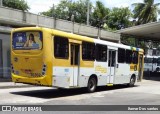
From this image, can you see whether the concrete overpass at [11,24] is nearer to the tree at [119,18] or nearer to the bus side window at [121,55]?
the bus side window at [121,55]

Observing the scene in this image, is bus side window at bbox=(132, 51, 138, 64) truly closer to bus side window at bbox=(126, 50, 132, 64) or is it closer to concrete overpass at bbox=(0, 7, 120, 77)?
bus side window at bbox=(126, 50, 132, 64)

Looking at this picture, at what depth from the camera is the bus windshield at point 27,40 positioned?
14.7 metres

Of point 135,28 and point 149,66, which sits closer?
point 135,28

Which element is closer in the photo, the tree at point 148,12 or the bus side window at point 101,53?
the bus side window at point 101,53

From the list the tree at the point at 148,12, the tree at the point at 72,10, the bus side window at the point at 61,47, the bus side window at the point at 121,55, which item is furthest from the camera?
the tree at the point at 72,10

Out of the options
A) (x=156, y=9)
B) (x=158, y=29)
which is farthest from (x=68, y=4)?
(x=158, y=29)

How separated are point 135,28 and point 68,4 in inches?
1262

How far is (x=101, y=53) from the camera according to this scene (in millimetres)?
18766

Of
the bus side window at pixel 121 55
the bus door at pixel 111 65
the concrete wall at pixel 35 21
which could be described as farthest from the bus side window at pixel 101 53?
the concrete wall at pixel 35 21

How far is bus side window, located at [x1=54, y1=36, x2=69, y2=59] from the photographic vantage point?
584 inches

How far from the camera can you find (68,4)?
65750 millimetres

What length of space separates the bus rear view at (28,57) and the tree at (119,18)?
142ft

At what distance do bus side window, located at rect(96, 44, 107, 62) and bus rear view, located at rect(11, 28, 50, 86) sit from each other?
448 centimetres

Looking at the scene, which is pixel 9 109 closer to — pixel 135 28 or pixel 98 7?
pixel 135 28
